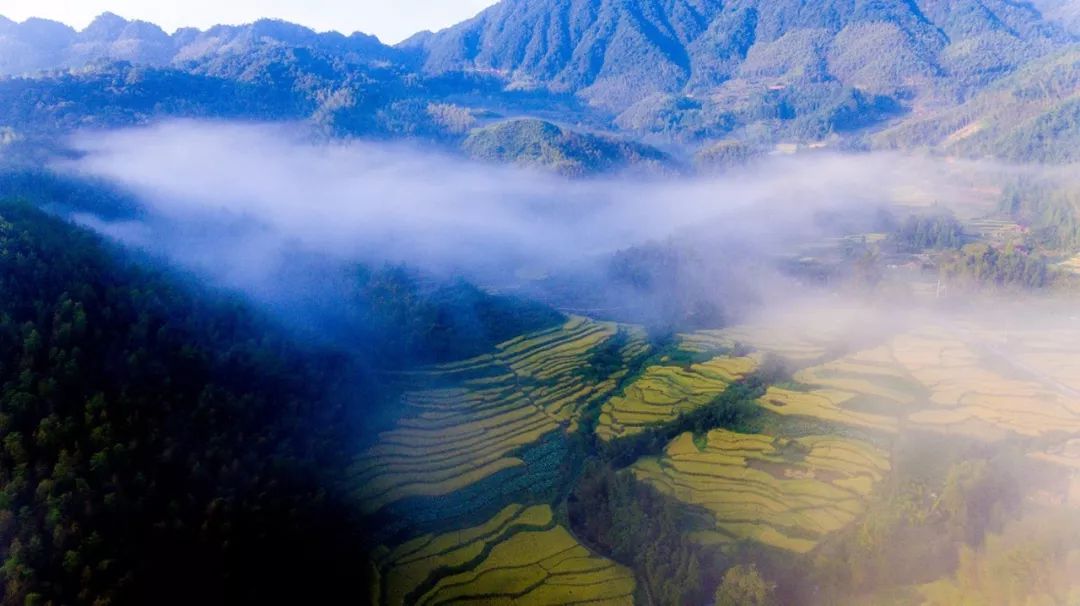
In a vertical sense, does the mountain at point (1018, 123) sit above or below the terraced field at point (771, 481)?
above

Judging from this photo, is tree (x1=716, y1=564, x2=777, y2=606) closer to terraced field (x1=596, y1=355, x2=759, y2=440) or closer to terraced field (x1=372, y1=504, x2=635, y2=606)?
terraced field (x1=372, y1=504, x2=635, y2=606)

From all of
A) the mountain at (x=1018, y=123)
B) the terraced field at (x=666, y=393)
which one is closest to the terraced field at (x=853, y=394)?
the terraced field at (x=666, y=393)

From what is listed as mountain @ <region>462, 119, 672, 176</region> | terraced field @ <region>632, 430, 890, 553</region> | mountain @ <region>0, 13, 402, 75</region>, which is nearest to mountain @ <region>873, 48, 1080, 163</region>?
mountain @ <region>462, 119, 672, 176</region>

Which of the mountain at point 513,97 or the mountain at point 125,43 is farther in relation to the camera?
the mountain at point 125,43

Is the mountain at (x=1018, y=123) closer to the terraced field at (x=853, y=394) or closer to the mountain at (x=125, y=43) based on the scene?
the terraced field at (x=853, y=394)

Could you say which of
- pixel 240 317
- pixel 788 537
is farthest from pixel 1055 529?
pixel 240 317

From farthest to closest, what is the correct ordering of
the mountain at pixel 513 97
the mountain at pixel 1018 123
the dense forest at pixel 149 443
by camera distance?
1. the mountain at pixel 513 97
2. the mountain at pixel 1018 123
3. the dense forest at pixel 149 443

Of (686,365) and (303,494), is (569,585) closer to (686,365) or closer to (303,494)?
(303,494)
